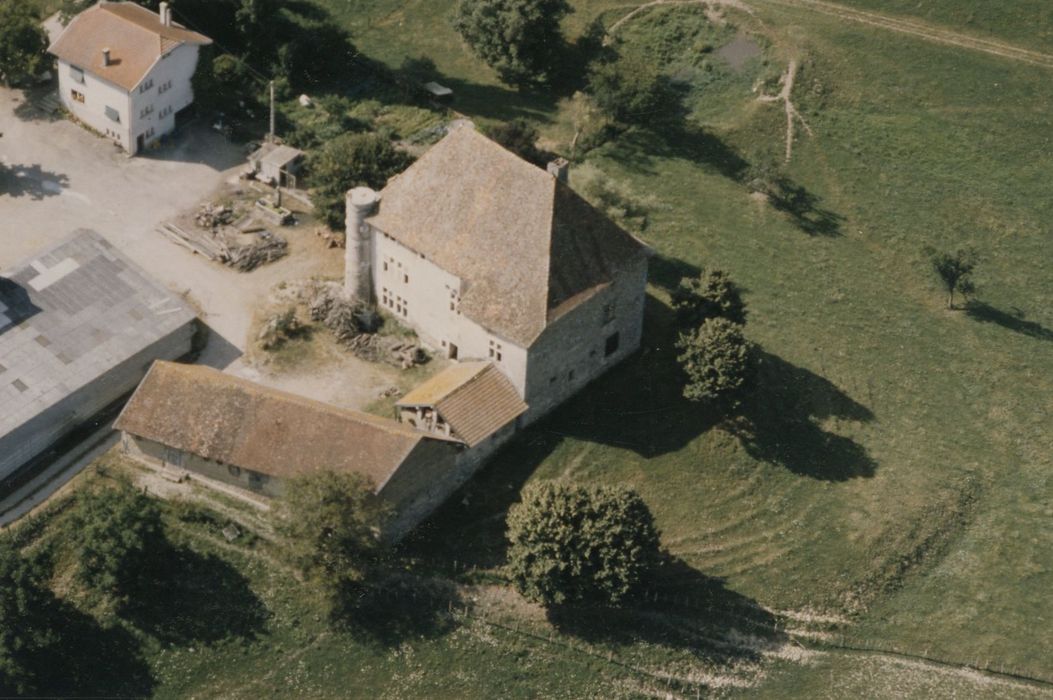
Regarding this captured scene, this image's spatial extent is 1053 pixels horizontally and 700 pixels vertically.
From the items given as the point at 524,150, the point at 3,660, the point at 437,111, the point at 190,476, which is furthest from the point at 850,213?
the point at 3,660

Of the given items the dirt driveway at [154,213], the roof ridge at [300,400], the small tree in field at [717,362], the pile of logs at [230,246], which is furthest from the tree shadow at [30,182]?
the small tree in field at [717,362]

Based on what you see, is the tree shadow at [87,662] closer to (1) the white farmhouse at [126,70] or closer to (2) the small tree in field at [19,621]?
(2) the small tree in field at [19,621]

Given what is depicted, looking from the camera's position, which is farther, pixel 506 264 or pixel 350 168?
pixel 350 168

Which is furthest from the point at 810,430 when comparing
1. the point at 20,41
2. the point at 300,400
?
the point at 20,41

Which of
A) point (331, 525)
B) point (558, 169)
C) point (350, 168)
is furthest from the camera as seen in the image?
point (350, 168)

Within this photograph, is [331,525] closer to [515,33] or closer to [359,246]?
[359,246]
